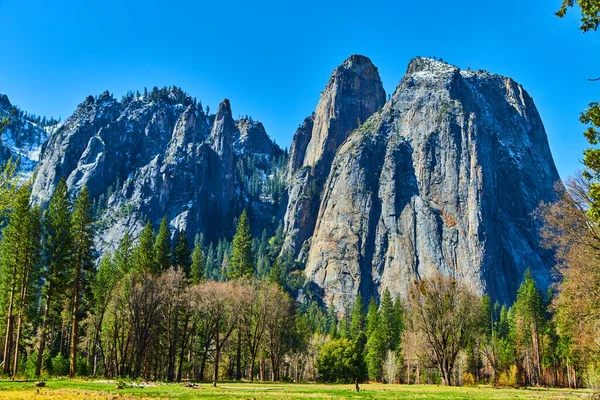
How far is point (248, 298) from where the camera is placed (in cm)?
5634

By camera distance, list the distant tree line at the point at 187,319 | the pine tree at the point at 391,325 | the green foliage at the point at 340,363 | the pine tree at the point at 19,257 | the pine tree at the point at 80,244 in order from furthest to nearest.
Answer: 1. the pine tree at the point at 391,325
2. the green foliage at the point at 340,363
3. the pine tree at the point at 80,244
4. the distant tree line at the point at 187,319
5. the pine tree at the point at 19,257

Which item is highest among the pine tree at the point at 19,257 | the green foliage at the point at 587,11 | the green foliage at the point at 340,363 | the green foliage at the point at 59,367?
the green foliage at the point at 587,11

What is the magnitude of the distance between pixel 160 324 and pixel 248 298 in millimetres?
10098

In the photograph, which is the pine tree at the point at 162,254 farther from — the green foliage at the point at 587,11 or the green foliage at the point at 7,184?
the green foliage at the point at 587,11

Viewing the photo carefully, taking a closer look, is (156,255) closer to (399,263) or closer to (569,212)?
(569,212)

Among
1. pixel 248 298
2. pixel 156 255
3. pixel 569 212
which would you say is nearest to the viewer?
pixel 569 212

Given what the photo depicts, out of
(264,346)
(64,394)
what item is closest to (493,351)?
(264,346)

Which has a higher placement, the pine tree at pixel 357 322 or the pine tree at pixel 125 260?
the pine tree at pixel 125 260

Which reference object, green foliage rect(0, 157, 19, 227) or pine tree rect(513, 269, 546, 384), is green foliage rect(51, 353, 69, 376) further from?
pine tree rect(513, 269, 546, 384)

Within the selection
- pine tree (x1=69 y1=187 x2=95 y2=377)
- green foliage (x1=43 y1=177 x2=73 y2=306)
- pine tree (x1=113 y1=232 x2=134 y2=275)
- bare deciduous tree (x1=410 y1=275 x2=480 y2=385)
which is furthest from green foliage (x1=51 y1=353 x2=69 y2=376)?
bare deciduous tree (x1=410 y1=275 x2=480 y2=385)

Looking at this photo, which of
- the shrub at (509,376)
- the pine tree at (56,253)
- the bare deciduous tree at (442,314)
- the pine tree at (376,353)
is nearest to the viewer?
the pine tree at (56,253)

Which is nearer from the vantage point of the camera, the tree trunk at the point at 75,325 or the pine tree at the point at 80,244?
the tree trunk at the point at 75,325

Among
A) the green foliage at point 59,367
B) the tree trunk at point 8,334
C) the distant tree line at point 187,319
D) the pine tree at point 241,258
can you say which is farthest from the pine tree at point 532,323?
the tree trunk at point 8,334

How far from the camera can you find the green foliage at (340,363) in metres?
78.0
